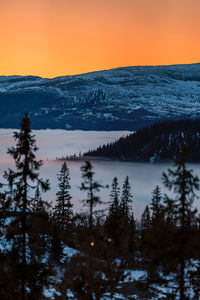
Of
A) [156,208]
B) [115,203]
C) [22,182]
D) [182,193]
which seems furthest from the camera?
[115,203]

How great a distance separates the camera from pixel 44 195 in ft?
584

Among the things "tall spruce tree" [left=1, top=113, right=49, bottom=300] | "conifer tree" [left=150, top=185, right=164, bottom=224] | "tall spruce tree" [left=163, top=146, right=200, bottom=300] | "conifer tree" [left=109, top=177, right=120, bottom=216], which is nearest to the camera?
"tall spruce tree" [left=163, top=146, right=200, bottom=300]

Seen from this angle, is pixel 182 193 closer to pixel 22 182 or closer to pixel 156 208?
pixel 22 182

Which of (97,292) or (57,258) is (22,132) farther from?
(57,258)

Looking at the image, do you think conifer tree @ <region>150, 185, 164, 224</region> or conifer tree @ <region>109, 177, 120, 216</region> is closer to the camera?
conifer tree @ <region>150, 185, 164, 224</region>

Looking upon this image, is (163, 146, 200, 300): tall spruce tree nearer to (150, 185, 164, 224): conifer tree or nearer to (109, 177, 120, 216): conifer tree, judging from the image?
(150, 185, 164, 224): conifer tree

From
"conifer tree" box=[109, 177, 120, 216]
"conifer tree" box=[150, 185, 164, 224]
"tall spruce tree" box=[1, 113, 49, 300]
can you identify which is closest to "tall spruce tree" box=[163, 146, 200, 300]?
"tall spruce tree" box=[1, 113, 49, 300]

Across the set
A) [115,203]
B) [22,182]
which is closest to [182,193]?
[22,182]

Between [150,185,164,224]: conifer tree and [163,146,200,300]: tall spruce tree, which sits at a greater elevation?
[163,146,200,300]: tall spruce tree

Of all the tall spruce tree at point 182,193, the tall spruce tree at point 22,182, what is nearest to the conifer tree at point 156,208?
the tall spruce tree at point 22,182

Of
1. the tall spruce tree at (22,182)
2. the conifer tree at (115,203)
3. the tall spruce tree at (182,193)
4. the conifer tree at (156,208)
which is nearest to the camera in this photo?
the tall spruce tree at (182,193)

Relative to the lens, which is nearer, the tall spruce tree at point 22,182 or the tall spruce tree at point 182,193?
the tall spruce tree at point 182,193

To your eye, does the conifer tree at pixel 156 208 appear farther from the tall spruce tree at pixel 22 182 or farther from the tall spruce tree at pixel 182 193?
the tall spruce tree at pixel 182 193

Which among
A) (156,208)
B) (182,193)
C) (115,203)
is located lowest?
(156,208)
